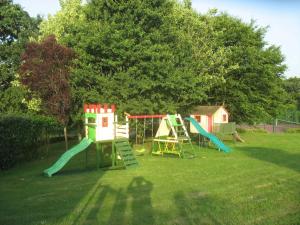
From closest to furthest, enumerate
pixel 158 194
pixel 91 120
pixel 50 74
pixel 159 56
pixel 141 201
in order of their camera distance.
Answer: pixel 141 201
pixel 158 194
pixel 91 120
pixel 50 74
pixel 159 56

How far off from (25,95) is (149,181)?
1352 centimetres

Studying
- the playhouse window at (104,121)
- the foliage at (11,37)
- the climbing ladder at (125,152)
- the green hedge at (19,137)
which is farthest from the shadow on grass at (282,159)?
the foliage at (11,37)

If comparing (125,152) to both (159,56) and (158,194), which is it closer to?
(158,194)

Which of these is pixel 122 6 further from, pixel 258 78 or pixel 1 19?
pixel 1 19

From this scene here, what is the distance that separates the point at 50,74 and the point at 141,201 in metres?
12.4

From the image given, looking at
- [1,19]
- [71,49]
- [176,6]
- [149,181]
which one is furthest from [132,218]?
[1,19]

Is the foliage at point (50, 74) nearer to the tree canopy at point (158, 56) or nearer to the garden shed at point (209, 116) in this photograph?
the tree canopy at point (158, 56)

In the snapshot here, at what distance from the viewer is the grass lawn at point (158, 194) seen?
25.3 ft

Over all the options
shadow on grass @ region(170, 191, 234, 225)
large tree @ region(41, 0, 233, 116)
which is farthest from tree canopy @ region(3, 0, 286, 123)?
shadow on grass @ region(170, 191, 234, 225)

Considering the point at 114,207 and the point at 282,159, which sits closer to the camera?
the point at 114,207

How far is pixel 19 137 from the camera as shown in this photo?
52.1ft

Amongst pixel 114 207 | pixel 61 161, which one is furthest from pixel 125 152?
pixel 114 207

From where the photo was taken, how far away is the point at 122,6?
825 inches

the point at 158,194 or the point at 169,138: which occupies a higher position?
the point at 169,138
